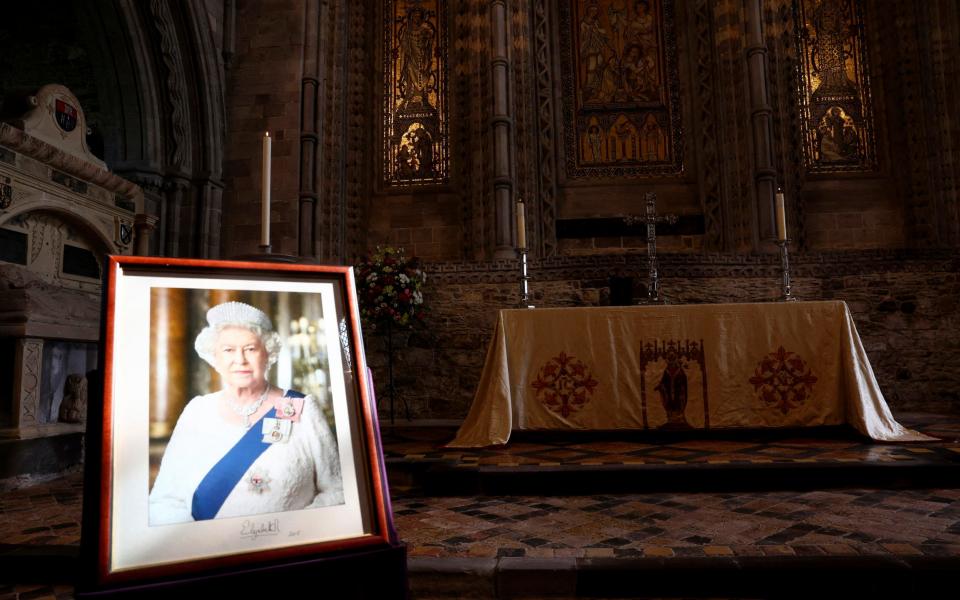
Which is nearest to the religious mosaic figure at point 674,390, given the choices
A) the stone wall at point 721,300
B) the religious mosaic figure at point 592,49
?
the stone wall at point 721,300

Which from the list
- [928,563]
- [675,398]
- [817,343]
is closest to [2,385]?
[675,398]

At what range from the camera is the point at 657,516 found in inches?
109

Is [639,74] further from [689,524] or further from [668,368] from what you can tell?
[689,524]

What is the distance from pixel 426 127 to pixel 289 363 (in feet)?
23.3

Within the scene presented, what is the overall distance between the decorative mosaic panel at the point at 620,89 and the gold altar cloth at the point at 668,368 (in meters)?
3.94

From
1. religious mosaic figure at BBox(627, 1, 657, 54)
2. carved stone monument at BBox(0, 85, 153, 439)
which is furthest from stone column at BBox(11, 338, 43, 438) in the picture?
religious mosaic figure at BBox(627, 1, 657, 54)

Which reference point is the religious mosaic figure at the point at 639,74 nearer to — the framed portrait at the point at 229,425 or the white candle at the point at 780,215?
the white candle at the point at 780,215

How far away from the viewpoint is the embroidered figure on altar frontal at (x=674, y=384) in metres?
4.26

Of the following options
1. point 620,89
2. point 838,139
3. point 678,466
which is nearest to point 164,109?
point 620,89

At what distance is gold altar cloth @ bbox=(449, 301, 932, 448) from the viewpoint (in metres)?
4.22

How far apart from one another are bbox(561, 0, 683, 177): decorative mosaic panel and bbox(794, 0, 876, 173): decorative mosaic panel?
5.52 feet

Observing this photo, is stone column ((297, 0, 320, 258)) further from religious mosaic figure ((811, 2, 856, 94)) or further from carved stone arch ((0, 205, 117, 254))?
Answer: religious mosaic figure ((811, 2, 856, 94))

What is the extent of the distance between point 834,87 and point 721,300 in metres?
3.59

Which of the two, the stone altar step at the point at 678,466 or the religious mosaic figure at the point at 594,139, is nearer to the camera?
the stone altar step at the point at 678,466
